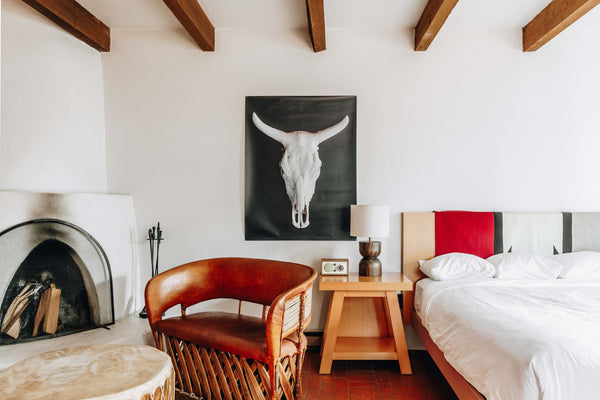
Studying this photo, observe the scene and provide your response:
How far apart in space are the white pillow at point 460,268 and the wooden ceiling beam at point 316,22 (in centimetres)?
198

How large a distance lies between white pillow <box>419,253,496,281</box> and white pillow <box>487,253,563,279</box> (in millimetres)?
74

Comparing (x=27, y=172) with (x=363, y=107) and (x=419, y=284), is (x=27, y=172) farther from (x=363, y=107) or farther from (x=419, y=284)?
(x=419, y=284)

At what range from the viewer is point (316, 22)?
8.82 ft

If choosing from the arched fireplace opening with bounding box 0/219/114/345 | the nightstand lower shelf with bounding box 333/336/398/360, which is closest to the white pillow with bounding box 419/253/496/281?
the nightstand lower shelf with bounding box 333/336/398/360

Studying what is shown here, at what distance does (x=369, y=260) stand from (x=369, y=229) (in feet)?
0.86

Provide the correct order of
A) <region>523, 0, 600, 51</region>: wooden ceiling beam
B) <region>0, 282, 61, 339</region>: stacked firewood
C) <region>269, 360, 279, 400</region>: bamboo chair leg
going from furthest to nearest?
1. <region>523, 0, 600, 51</region>: wooden ceiling beam
2. <region>0, 282, 61, 339</region>: stacked firewood
3. <region>269, 360, 279, 400</region>: bamboo chair leg

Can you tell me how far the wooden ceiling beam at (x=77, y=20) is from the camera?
8.11 ft

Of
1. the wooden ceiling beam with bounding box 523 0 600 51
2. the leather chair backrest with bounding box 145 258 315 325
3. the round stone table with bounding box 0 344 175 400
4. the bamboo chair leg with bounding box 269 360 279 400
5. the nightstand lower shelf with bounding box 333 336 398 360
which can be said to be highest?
the wooden ceiling beam with bounding box 523 0 600 51

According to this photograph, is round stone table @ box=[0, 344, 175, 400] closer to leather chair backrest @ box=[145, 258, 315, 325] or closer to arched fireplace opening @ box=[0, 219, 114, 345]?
leather chair backrest @ box=[145, 258, 315, 325]

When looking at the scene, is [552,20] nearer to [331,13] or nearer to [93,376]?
[331,13]

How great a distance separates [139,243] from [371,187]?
2.06 m

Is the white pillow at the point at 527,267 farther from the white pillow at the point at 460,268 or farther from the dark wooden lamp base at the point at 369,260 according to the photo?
the dark wooden lamp base at the point at 369,260

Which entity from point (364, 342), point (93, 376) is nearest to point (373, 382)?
point (364, 342)

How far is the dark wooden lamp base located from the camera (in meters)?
2.81
